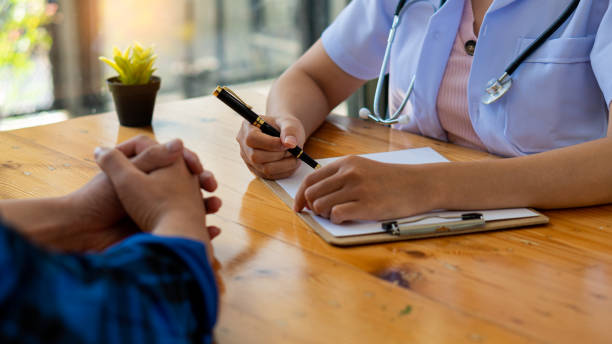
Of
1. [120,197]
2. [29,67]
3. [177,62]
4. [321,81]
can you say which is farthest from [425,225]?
[177,62]

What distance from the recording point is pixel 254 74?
3303 mm

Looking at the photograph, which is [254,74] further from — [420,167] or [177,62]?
[420,167]

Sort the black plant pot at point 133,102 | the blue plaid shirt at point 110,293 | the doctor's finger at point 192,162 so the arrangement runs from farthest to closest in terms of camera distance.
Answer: the black plant pot at point 133,102 < the doctor's finger at point 192,162 < the blue plaid shirt at point 110,293

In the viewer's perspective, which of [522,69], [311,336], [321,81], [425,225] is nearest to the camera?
[311,336]

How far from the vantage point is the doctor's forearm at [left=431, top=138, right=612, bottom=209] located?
84cm

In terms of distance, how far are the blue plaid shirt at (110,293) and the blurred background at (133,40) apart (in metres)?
2.22

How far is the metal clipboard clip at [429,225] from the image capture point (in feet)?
2.53

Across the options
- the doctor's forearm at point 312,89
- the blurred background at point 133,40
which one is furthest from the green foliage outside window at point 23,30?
the doctor's forearm at point 312,89

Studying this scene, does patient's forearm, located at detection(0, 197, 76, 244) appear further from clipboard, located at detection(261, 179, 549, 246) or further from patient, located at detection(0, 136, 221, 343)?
clipboard, located at detection(261, 179, 549, 246)

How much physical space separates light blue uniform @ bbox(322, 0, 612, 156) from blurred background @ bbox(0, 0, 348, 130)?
69.0 inches

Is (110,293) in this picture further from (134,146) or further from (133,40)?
(133,40)

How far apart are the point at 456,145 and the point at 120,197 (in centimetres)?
73

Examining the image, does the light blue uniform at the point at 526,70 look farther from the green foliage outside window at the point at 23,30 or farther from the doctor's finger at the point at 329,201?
the green foliage outside window at the point at 23,30

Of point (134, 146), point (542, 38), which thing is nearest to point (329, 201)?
point (134, 146)
